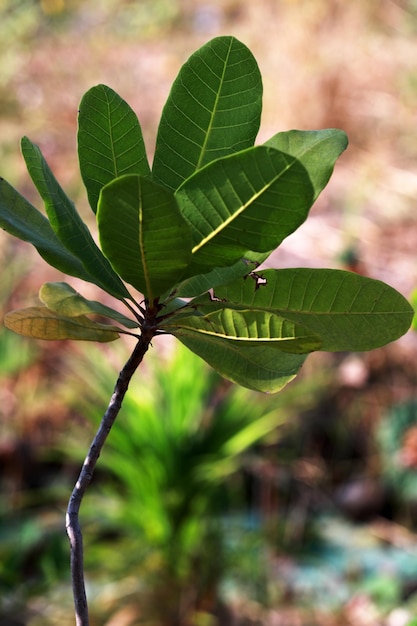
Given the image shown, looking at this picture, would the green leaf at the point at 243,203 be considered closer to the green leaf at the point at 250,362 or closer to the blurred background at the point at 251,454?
the green leaf at the point at 250,362

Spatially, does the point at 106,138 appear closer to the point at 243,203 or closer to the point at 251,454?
the point at 243,203

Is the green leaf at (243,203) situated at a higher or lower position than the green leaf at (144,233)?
higher

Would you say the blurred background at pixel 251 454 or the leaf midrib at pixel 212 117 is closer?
the leaf midrib at pixel 212 117

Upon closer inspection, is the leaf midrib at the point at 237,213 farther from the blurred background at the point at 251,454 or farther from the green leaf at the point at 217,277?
the blurred background at the point at 251,454

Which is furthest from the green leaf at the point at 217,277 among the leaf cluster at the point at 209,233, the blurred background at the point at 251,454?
the blurred background at the point at 251,454

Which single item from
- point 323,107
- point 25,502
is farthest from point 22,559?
point 323,107
